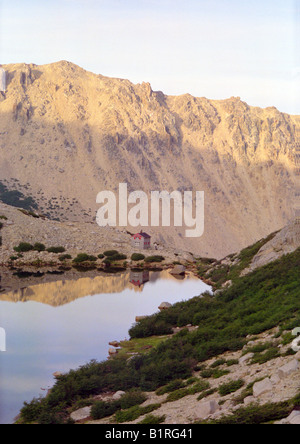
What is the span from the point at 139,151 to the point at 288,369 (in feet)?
342

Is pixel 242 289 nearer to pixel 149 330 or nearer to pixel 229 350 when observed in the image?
pixel 149 330

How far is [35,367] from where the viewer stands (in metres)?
23.7

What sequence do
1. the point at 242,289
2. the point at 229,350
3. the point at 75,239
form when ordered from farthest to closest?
the point at 75,239
the point at 242,289
the point at 229,350

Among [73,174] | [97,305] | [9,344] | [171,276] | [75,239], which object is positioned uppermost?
[73,174]

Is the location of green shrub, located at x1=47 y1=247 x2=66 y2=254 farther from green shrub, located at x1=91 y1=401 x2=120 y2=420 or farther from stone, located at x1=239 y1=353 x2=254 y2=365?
stone, located at x1=239 y1=353 x2=254 y2=365

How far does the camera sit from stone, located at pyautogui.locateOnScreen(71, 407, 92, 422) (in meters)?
16.8

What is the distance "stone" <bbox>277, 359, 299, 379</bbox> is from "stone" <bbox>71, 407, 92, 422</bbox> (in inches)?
276

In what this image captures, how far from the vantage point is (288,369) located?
13.4m

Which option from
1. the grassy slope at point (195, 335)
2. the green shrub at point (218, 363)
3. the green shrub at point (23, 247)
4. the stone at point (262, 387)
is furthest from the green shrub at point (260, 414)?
the green shrub at point (23, 247)

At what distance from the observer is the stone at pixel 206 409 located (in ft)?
42.2

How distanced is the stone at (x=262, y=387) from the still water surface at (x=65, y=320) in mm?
9624

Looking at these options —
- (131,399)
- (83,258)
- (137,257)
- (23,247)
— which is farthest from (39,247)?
(131,399)

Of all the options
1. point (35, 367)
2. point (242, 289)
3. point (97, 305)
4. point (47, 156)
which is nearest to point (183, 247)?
point (47, 156)

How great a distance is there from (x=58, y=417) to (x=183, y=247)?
262 ft
